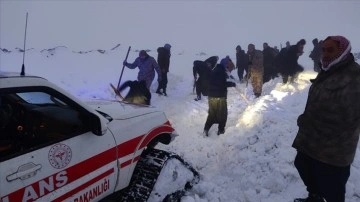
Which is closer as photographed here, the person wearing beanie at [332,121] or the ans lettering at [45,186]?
the ans lettering at [45,186]

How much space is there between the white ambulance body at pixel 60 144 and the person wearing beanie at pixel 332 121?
70.6 inches

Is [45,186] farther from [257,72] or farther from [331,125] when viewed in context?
[257,72]

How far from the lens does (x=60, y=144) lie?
9.69 ft

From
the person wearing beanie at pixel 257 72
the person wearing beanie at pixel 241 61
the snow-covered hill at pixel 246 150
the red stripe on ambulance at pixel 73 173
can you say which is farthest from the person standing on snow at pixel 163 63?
the red stripe on ambulance at pixel 73 173

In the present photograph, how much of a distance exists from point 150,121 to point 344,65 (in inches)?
83.8

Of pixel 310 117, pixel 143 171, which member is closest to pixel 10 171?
pixel 143 171

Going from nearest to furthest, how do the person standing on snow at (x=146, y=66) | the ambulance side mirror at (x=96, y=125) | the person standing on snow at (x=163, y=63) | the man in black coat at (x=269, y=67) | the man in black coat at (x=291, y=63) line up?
Answer: 1. the ambulance side mirror at (x=96, y=125)
2. the person standing on snow at (x=146, y=66)
3. the man in black coat at (x=291, y=63)
4. the person standing on snow at (x=163, y=63)
5. the man in black coat at (x=269, y=67)

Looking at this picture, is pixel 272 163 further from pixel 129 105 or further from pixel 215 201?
pixel 129 105

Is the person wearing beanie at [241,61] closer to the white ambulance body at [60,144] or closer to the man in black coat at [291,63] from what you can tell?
the man in black coat at [291,63]

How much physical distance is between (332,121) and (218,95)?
4.89 m

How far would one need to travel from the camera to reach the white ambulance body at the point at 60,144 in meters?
2.67

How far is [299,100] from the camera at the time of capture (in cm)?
854

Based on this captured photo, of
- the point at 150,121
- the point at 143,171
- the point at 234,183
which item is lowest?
the point at 234,183

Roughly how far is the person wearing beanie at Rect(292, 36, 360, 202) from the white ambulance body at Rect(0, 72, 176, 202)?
1.79 metres
